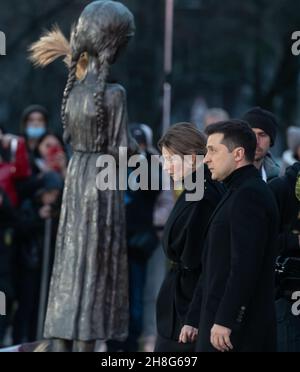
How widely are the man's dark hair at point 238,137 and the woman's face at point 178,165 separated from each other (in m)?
0.56

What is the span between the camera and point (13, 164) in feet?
41.6

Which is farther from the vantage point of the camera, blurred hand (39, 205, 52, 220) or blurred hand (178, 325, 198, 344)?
blurred hand (39, 205, 52, 220)

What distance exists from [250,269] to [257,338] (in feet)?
1.36

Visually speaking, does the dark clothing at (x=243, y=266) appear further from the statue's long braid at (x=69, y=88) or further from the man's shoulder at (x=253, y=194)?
the statue's long braid at (x=69, y=88)

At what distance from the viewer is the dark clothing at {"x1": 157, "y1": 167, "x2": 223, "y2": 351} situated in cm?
803

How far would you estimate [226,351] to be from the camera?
734 cm

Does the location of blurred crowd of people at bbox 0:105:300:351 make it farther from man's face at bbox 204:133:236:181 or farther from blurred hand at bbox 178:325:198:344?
man's face at bbox 204:133:236:181

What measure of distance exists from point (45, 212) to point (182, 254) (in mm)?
4598

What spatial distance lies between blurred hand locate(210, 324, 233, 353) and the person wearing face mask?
20.6ft

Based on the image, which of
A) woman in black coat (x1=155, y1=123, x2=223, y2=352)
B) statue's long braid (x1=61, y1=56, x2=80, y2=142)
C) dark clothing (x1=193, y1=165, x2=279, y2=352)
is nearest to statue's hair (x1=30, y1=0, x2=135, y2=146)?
statue's long braid (x1=61, y1=56, x2=80, y2=142)

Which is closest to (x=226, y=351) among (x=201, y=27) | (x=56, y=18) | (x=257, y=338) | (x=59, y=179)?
(x=257, y=338)

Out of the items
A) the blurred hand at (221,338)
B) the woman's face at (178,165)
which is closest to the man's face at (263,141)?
the woman's face at (178,165)

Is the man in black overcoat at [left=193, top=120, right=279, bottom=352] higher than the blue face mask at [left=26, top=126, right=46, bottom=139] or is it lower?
lower

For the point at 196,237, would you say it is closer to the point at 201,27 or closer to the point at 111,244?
the point at 111,244
